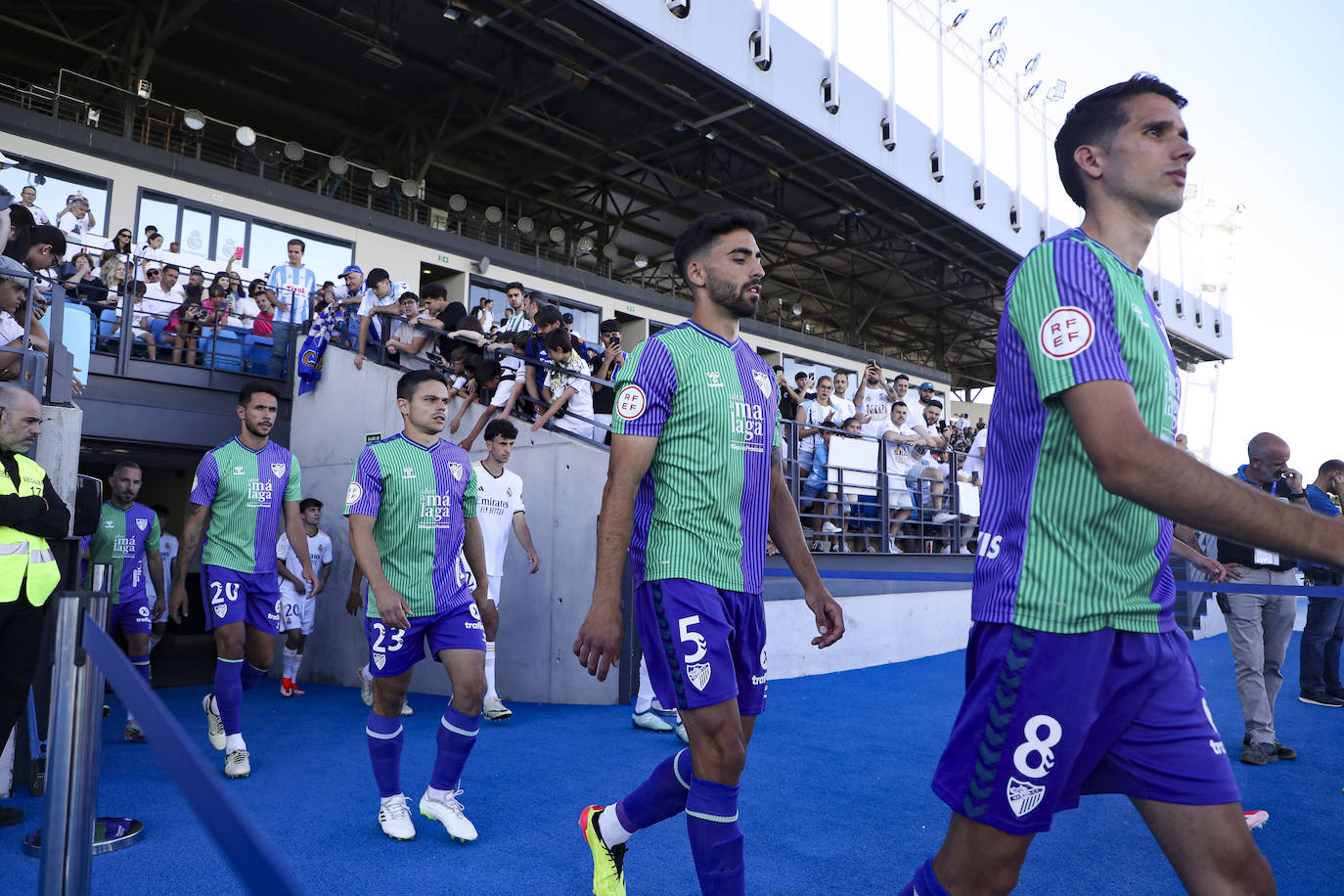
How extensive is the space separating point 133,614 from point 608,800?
14.7ft

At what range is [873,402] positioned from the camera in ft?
37.7

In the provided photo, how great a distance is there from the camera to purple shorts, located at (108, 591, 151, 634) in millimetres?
6770

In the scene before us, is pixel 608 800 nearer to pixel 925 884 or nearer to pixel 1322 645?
pixel 925 884

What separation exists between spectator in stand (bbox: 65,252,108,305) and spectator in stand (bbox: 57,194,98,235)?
6.19ft

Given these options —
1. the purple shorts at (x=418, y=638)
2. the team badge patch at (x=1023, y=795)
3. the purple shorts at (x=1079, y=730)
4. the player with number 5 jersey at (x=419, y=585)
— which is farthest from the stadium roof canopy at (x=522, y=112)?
the team badge patch at (x=1023, y=795)

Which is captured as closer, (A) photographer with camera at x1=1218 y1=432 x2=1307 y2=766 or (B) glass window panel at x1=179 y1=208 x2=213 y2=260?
(A) photographer with camera at x1=1218 y1=432 x2=1307 y2=766

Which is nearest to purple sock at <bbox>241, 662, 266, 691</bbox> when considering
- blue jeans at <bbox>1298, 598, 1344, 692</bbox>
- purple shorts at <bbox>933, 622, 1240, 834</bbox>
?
purple shorts at <bbox>933, 622, 1240, 834</bbox>

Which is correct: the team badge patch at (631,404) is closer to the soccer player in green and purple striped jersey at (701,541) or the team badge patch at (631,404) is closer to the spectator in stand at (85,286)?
the soccer player in green and purple striped jersey at (701,541)

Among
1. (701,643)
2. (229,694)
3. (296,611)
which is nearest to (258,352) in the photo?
(296,611)

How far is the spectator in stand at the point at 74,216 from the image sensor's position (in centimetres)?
1224

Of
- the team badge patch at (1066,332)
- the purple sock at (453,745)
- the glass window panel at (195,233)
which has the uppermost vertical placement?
the glass window panel at (195,233)

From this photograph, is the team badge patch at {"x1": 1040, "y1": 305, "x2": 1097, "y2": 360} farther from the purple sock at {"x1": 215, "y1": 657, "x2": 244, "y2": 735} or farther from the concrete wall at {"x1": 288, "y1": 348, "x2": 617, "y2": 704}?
the concrete wall at {"x1": 288, "y1": 348, "x2": 617, "y2": 704}

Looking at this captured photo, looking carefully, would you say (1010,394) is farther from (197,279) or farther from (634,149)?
(634,149)

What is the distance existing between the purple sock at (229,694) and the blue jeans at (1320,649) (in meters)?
8.17
